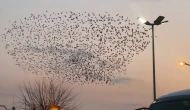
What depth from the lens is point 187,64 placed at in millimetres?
34062

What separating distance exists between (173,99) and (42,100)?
49.0 meters

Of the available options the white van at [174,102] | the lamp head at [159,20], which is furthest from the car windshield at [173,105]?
the lamp head at [159,20]

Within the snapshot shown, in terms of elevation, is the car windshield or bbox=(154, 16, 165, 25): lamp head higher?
bbox=(154, 16, 165, 25): lamp head

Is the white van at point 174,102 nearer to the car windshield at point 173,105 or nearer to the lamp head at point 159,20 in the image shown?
the car windshield at point 173,105

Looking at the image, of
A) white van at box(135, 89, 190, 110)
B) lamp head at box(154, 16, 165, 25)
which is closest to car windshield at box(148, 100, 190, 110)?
white van at box(135, 89, 190, 110)

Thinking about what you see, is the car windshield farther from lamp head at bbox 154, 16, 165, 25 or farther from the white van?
Answer: lamp head at bbox 154, 16, 165, 25

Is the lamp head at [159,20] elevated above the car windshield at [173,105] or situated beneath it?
elevated above

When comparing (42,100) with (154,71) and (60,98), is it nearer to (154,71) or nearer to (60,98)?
(60,98)

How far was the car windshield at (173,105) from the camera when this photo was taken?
26.0 ft

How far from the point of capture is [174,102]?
811 centimetres

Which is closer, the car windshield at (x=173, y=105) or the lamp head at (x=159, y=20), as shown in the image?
the car windshield at (x=173, y=105)

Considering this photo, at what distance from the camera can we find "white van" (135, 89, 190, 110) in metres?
7.94

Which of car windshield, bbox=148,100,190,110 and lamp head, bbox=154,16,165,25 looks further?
lamp head, bbox=154,16,165,25

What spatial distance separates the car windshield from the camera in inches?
312
